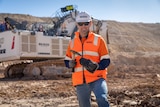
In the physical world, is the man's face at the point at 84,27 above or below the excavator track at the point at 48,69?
above

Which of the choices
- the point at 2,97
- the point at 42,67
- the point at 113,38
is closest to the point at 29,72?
the point at 42,67

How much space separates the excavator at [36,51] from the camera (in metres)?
15.9

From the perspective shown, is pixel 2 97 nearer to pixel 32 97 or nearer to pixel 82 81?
Answer: pixel 32 97

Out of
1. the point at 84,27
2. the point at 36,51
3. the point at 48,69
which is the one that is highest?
the point at 84,27

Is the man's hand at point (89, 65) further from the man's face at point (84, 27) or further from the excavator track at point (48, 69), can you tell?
the excavator track at point (48, 69)

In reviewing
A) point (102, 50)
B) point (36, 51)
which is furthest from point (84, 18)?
point (36, 51)

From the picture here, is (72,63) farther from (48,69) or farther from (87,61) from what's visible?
(48,69)

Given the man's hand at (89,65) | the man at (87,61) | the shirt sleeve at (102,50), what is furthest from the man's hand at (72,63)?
the shirt sleeve at (102,50)

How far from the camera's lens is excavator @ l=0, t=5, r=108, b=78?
15.9 m

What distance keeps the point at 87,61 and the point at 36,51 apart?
12341mm

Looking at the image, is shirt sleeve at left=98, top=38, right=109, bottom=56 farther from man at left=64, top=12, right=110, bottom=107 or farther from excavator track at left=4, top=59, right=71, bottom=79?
excavator track at left=4, top=59, right=71, bottom=79

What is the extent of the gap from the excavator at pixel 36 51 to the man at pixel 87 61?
11588 mm

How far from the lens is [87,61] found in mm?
4211

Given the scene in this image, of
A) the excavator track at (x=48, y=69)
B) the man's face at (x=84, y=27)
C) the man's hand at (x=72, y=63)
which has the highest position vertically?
the man's face at (x=84, y=27)
